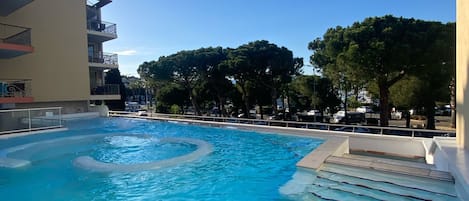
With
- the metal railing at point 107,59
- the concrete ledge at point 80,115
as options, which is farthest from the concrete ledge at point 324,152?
the metal railing at point 107,59

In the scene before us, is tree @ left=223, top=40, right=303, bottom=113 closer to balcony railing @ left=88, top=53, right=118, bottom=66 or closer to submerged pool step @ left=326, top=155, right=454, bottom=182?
balcony railing @ left=88, top=53, right=118, bottom=66

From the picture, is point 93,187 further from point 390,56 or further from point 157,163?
point 390,56

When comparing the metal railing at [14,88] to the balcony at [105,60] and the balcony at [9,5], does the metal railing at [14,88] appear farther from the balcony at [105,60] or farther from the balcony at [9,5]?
the balcony at [105,60]

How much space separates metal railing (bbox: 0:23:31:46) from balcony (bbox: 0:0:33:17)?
89 centimetres

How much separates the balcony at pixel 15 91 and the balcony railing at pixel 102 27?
8.01m

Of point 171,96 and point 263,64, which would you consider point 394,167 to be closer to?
point 263,64

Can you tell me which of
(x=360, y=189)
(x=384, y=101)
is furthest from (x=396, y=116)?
(x=360, y=189)

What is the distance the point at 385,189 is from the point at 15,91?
20055mm

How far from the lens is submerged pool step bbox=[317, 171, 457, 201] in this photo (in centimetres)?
590

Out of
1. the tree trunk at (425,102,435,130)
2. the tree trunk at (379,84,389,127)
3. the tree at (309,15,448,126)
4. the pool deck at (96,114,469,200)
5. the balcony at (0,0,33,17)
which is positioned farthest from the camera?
the tree trunk at (425,102,435,130)

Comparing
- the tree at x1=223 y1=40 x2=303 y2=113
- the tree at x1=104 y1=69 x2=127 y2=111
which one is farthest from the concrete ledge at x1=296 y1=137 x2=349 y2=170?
the tree at x1=104 y1=69 x2=127 y2=111

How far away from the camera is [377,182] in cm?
689

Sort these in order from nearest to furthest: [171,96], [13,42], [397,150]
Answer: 1. [397,150]
2. [13,42]
3. [171,96]

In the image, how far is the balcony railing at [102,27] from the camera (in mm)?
25438
